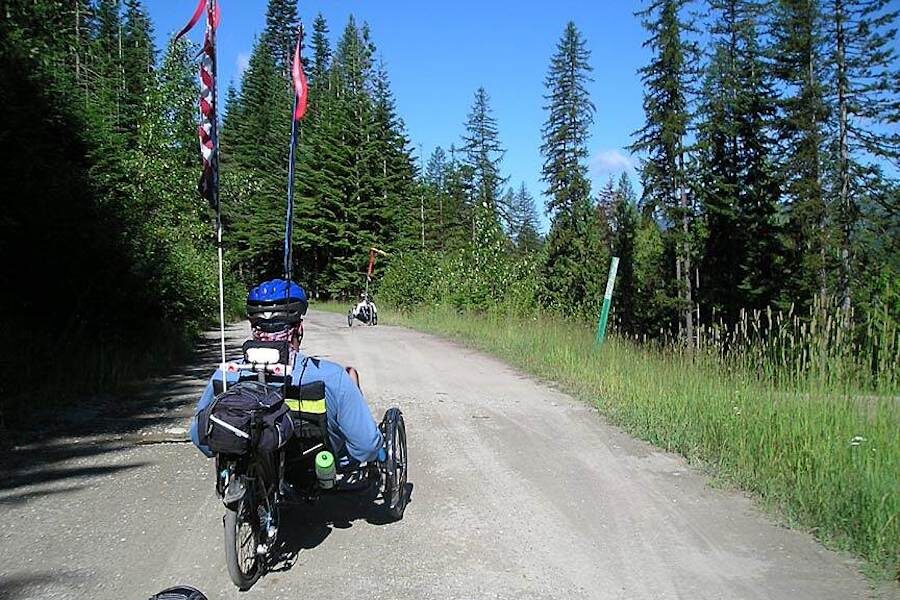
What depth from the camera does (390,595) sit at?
397 cm

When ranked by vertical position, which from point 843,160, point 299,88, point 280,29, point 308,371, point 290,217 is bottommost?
point 308,371

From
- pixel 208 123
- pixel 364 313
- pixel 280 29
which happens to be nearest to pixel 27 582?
pixel 208 123

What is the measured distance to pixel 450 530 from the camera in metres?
4.97

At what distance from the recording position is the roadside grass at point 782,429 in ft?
16.1

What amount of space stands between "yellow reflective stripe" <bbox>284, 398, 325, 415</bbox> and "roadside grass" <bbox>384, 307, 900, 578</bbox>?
3.28 metres

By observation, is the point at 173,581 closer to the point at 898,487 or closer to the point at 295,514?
the point at 295,514

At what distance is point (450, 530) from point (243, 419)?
182cm

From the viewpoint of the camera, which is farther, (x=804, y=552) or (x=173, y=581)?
(x=804, y=552)

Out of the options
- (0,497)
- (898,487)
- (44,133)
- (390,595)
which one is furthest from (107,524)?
(44,133)

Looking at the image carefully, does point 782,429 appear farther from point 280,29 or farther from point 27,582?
point 280,29

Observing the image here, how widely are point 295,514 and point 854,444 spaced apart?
4.26 m

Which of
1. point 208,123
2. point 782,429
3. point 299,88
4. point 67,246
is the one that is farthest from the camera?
point 67,246

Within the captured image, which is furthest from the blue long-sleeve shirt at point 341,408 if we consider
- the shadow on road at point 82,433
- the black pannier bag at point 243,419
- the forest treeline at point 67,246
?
the forest treeline at point 67,246

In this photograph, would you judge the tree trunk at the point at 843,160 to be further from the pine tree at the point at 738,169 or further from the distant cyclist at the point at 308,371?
the distant cyclist at the point at 308,371
